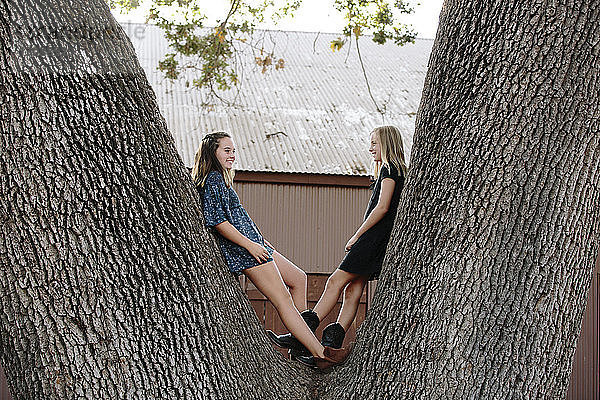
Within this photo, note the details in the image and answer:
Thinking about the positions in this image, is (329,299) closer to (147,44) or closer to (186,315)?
(186,315)

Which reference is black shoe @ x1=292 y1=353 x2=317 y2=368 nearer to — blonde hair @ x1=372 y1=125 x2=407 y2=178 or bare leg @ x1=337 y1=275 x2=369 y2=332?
bare leg @ x1=337 y1=275 x2=369 y2=332

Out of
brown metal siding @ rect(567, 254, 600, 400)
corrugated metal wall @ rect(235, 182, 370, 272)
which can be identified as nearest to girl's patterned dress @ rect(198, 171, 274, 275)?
corrugated metal wall @ rect(235, 182, 370, 272)

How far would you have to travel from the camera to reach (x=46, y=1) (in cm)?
250

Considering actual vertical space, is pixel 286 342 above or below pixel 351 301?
below

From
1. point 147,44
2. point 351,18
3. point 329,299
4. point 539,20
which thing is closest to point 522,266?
point 539,20

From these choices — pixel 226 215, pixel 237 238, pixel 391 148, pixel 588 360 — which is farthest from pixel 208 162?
pixel 588 360

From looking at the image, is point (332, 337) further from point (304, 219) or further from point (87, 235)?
point (304, 219)

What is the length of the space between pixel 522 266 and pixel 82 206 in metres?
1.68

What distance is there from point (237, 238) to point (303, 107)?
7280mm

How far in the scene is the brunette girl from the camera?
3.63 m

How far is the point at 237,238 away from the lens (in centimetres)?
367

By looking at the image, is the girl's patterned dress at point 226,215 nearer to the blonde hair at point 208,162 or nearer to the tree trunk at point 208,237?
the blonde hair at point 208,162

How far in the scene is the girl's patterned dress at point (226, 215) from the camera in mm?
3635

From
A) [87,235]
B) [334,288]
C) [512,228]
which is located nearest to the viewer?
[87,235]
